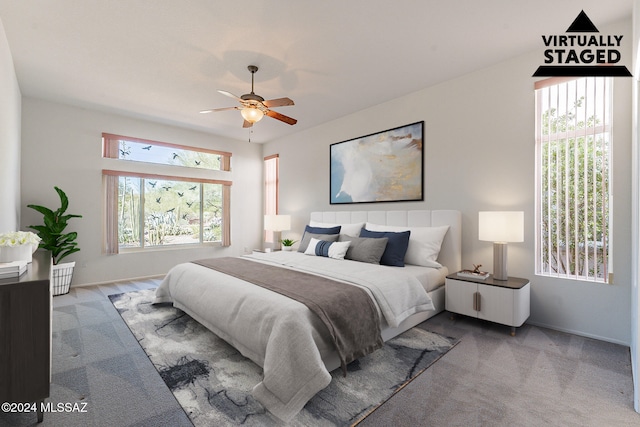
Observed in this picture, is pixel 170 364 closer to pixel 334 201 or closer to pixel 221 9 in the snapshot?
pixel 221 9

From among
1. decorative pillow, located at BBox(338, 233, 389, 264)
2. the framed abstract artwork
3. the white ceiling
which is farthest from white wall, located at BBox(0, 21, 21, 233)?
the framed abstract artwork

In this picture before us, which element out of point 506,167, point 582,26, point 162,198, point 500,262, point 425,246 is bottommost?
point 500,262

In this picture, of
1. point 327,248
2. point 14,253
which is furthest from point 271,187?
point 14,253

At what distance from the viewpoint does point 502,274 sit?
2979 millimetres

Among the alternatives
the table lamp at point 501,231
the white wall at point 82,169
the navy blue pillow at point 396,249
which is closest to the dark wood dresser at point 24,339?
the navy blue pillow at point 396,249

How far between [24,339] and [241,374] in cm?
125

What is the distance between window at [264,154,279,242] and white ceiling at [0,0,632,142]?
2.43 meters

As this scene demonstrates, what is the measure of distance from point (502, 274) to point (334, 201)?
2844 millimetres

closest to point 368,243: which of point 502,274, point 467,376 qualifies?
point 502,274

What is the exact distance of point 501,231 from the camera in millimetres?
2904

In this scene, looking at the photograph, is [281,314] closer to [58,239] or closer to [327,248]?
[327,248]

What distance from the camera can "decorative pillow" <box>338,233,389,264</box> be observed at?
347 centimetres

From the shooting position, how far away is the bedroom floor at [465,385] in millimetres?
1676

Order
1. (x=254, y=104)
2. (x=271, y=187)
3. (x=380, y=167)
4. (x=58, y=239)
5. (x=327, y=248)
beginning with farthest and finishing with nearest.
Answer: (x=271, y=187), (x=380, y=167), (x=58, y=239), (x=327, y=248), (x=254, y=104)
